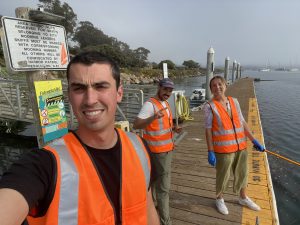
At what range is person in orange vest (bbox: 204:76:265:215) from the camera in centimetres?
354

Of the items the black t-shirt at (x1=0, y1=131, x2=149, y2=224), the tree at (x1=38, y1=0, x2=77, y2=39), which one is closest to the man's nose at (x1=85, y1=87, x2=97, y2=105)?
the black t-shirt at (x1=0, y1=131, x2=149, y2=224)

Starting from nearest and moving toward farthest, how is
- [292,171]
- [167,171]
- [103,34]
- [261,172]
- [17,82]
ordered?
[167,171], [261,172], [292,171], [17,82], [103,34]

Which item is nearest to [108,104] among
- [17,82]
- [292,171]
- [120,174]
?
[120,174]

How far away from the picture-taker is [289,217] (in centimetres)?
531

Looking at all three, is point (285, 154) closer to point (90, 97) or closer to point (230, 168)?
point (230, 168)

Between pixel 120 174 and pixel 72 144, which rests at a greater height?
pixel 72 144

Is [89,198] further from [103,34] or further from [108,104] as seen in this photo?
[103,34]

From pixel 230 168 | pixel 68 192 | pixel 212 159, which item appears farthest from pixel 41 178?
pixel 230 168

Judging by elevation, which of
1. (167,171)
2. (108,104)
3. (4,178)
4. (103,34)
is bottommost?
(167,171)

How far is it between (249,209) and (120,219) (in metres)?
3.10

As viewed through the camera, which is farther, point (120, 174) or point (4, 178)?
point (120, 174)

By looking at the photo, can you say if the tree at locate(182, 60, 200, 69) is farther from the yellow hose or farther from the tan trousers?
the tan trousers

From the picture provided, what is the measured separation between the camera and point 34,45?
9.37ft

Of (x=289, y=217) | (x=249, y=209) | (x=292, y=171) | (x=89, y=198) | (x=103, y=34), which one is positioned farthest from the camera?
(x=103, y=34)
